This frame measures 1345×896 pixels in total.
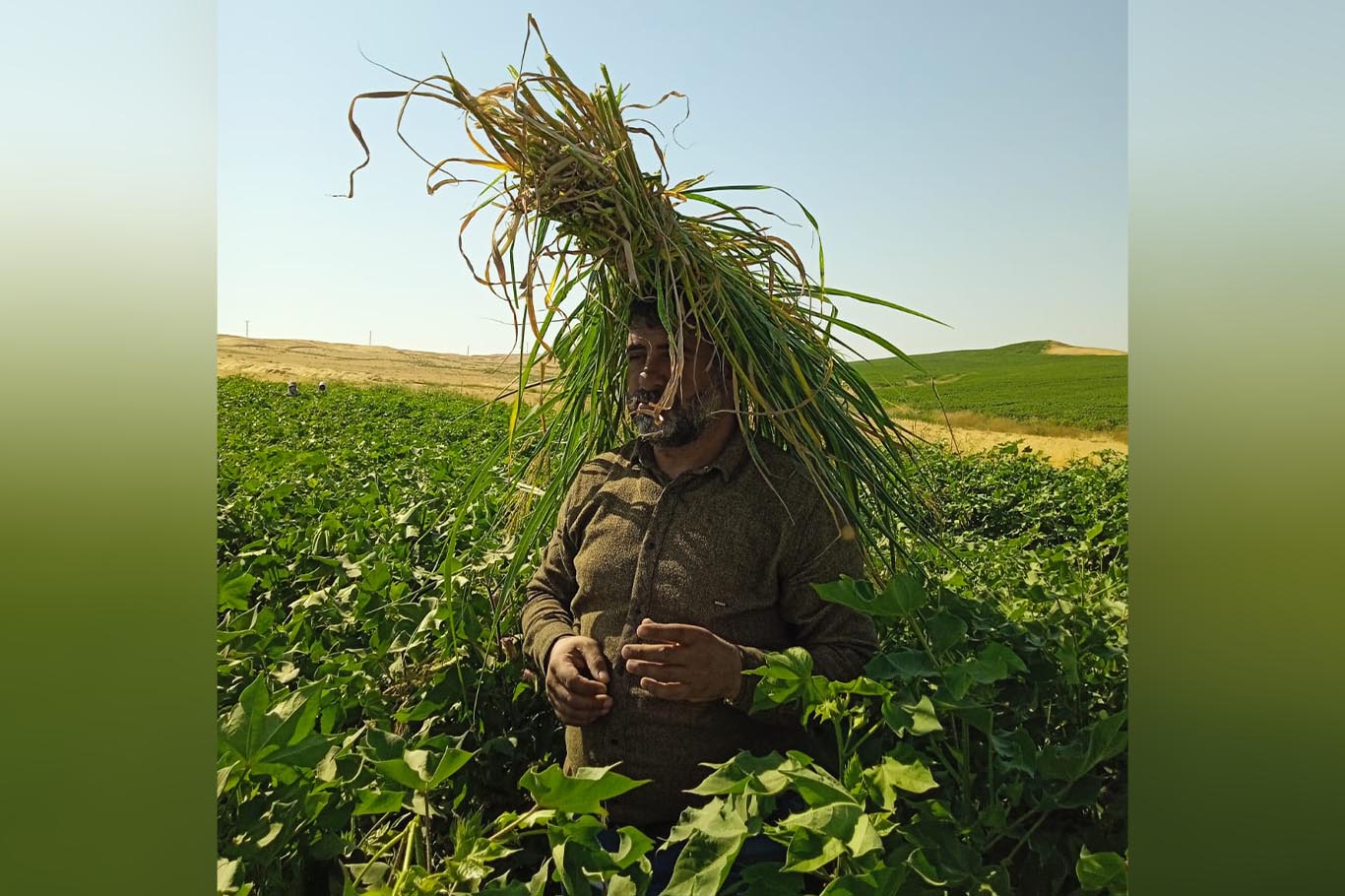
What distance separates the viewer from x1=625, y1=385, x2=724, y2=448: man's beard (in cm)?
187

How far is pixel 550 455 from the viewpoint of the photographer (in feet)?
7.95

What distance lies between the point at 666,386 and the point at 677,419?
0.09 metres

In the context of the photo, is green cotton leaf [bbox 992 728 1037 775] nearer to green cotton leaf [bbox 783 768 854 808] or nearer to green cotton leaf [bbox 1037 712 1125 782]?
green cotton leaf [bbox 1037 712 1125 782]

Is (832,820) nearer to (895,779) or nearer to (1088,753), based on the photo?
(895,779)

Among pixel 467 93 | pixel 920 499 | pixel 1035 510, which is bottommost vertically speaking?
pixel 1035 510

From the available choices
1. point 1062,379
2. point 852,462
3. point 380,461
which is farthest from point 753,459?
point 1062,379

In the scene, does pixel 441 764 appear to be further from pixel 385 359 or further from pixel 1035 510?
pixel 385 359

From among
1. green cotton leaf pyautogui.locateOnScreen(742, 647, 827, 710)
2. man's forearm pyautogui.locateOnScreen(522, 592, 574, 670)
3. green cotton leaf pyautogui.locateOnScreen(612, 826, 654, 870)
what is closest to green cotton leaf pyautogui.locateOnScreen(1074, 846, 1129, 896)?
green cotton leaf pyautogui.locateOnScreen(742, 647, 827, 710)

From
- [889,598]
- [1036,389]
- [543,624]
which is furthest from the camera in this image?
[1036,389]

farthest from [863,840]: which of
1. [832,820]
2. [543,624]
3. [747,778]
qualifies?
[543,624]

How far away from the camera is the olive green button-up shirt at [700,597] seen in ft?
5.36

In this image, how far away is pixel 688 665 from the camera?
1.53 metres

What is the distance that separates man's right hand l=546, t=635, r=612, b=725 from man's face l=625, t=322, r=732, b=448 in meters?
0.49
